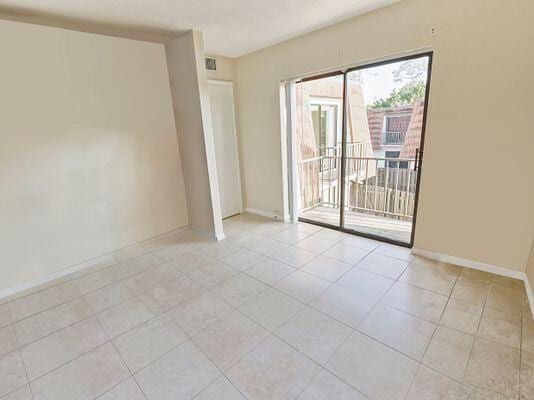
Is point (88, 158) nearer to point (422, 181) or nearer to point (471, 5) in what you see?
point (422, 181)

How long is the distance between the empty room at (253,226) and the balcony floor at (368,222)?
0.07 meters

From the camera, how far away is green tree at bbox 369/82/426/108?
3.27 m

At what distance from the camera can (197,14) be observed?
2527 millimetres

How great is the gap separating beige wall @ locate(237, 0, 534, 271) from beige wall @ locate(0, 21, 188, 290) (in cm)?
230

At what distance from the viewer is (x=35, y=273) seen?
261cm

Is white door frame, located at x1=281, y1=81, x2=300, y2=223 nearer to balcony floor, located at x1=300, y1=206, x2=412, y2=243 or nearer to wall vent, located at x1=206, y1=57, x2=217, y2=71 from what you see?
balcony floor, located at x1=300, y1=206, x2=412, y2=243

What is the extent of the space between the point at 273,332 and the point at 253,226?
217cm

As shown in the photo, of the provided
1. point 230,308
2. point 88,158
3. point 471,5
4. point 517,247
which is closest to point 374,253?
point 517,247

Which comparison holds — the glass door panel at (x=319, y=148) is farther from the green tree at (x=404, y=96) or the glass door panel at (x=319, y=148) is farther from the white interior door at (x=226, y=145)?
the white interior door at (x=226, y=145)

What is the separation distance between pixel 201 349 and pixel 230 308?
0.43 meters

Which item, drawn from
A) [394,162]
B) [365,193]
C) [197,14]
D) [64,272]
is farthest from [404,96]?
[64,272]

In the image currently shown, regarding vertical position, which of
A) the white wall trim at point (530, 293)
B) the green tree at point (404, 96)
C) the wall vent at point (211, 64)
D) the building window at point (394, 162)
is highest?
the wall vent at point (211, 64)

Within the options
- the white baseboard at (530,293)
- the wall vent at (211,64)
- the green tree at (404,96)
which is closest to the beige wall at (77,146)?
the wall vent at (211,64)

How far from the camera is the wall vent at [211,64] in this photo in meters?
3.79
